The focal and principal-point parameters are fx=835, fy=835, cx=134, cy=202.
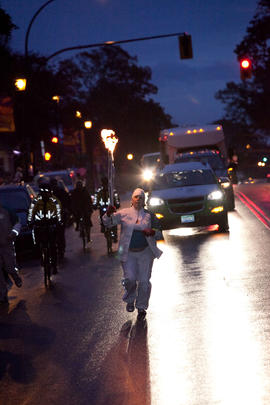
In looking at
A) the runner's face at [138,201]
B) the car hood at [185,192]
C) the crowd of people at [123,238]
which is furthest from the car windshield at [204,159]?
the runner's face at [138,201]

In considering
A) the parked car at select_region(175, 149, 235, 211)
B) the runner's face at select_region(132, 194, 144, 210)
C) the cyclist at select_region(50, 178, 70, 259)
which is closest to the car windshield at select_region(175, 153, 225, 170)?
the parked car at select_region(175, 149, 235, 211)

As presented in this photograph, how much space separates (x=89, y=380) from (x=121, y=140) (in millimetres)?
92681

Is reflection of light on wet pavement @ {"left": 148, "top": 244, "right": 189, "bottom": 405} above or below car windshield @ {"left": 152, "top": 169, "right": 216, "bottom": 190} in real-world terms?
below

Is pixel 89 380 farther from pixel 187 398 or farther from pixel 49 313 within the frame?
pixel 49 313

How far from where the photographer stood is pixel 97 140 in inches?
3691

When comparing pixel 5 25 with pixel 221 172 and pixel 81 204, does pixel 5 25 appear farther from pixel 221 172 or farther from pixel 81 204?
pixel 81 204

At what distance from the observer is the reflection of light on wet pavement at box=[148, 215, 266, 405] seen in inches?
263

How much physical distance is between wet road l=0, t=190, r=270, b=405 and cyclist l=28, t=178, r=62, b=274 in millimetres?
830

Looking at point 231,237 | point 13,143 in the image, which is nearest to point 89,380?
point 231,237

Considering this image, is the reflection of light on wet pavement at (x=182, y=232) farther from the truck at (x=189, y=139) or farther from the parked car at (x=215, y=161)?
the truck at (x=189, y=139)

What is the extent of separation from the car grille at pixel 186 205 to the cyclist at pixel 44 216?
6.32 meters

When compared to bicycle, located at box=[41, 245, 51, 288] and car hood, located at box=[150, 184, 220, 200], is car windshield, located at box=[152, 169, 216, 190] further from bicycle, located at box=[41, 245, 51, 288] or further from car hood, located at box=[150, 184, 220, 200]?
bicycle, located at box=[41, 245, 51, 288]

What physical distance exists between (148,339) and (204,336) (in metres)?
0.60

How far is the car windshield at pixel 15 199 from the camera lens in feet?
65.8
